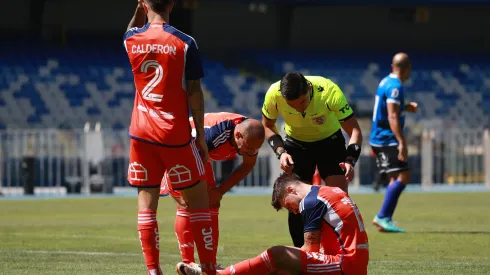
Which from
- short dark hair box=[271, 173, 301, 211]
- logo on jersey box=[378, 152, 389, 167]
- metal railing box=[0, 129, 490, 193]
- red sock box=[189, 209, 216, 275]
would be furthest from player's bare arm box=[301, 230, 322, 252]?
metal railing box=[0, 129, 490, 193]

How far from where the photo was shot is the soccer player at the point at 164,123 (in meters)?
7.20

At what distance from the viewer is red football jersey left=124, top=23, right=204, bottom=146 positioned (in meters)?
7.18

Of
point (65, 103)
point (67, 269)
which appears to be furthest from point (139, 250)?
point (65, 103)

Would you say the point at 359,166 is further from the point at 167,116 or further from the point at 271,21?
the point at 167,116

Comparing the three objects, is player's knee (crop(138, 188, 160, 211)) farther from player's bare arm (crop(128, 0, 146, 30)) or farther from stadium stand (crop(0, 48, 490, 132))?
stadium stand (crop(0, 48, 490, 132))

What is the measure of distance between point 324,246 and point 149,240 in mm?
1304

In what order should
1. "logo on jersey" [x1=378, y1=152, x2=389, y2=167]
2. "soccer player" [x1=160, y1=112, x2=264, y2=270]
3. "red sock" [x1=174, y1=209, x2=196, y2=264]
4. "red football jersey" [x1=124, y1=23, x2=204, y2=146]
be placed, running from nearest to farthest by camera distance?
"red football jersey" [x1=124, y1=23, x2=204, y2=146], "soccer player" [x1=160, y1=112, x2=264, y2=270], "red sock" [x1=174, y1=209, x2=196, y2=264], "logo on jersey" [x1=378, y1=152, x2=389, y2=167]

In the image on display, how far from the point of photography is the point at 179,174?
735cm

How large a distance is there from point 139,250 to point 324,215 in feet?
14.3

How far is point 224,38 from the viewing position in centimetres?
3903

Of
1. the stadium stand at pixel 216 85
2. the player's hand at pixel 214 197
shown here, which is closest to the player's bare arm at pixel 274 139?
the player's hand at pixel 214 197

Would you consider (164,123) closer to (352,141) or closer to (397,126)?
(352,141)

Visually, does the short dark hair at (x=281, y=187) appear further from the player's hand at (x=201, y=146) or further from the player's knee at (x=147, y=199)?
the player's knee at (x=147, y=199)

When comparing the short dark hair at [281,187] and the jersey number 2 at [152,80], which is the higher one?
the jersey number 2 at [152,80]
